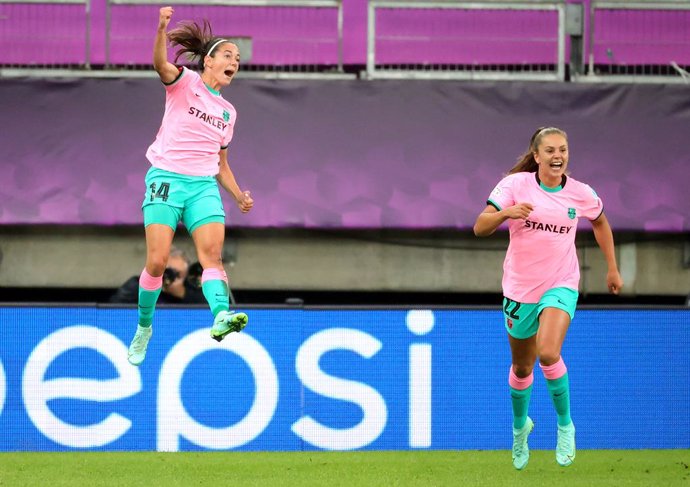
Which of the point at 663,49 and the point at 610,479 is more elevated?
the point at 663,49

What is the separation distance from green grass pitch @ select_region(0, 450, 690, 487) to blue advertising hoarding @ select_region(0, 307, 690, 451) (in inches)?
7.4

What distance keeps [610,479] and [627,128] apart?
15.0 ft

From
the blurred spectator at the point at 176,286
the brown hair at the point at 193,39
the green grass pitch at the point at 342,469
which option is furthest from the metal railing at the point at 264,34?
the brown hair at the point at 193,39

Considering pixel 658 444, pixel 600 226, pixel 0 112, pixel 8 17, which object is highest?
pixel 8 17

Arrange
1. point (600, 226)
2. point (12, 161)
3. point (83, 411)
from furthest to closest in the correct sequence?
point (12, 161)
point (83, 411)
point (600, 226)

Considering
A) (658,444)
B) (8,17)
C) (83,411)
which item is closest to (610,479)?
(658,444)

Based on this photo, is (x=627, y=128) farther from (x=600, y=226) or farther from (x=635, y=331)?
(x=600, y=226)

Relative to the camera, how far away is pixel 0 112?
11492 millimetres

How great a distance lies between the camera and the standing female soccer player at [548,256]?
24.5 feet

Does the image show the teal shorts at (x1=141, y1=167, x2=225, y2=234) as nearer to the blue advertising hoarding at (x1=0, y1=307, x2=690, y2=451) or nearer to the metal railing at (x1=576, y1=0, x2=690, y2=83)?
the blue advertising hoarding at (x1=0, y1=307, x2=690, y2=451)

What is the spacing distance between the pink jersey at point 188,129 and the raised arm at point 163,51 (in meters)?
0.06

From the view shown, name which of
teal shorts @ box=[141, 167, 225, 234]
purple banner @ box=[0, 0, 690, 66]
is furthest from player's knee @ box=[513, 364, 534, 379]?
purple banner @ box=[0, 0, 690, 66]

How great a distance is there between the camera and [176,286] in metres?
10.3

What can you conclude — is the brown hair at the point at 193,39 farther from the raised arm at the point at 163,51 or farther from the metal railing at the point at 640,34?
the metal railing at the point at 640,34
